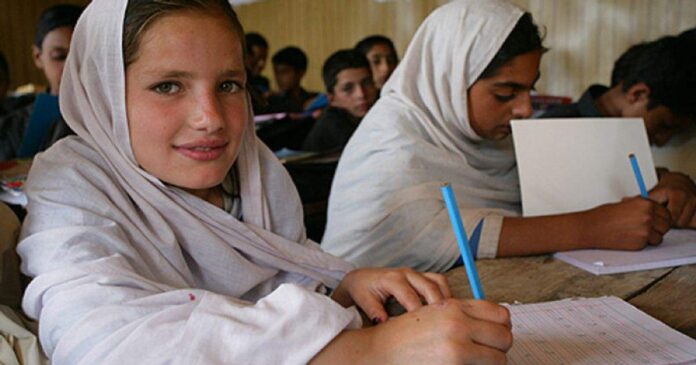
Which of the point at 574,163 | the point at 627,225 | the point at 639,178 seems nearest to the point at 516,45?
the point at 574,163

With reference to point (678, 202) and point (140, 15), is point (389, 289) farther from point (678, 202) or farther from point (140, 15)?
point (678, 202)

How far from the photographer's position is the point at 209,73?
31.9 inches

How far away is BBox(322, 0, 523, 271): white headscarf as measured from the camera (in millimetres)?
1229

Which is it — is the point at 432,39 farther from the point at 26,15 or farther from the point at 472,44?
the point at 26,15

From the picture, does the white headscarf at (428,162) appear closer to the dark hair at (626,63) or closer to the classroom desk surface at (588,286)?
the classroom desk surface at (588,286)

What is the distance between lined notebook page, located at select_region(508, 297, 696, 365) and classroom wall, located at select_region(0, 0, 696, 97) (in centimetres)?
356

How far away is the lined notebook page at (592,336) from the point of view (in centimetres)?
66

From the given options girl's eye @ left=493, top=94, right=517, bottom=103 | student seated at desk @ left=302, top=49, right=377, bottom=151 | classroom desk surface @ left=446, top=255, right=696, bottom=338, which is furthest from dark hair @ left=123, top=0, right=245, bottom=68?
student seated at desk @ left=302, top=49, right=377, bottom=151

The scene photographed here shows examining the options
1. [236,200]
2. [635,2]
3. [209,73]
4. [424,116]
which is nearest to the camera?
[209,73]

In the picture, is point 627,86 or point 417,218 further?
point 627,86

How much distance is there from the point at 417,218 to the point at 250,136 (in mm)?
414

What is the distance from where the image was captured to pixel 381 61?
4379mm

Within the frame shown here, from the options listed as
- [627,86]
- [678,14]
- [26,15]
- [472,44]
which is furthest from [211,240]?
[26,15]

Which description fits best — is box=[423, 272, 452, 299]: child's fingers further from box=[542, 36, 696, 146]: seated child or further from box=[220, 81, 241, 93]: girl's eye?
box=[542, 36, 696, 146]: seated child
